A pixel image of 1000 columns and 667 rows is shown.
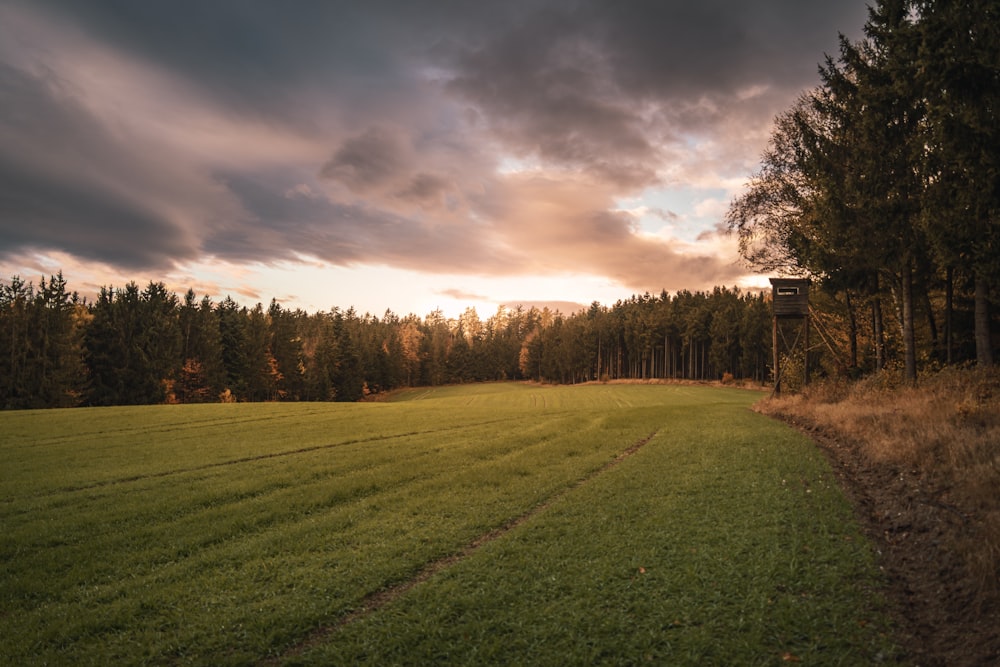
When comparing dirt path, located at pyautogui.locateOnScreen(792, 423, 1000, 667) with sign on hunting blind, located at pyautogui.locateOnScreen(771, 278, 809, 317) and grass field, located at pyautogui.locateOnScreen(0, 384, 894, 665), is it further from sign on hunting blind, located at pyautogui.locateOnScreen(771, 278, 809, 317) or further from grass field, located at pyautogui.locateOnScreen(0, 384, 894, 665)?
sign on hunting blind, located at pyautogui.locateOnScreen(771, 278, 809, 317)

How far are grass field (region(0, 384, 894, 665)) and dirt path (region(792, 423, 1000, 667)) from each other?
35 cm

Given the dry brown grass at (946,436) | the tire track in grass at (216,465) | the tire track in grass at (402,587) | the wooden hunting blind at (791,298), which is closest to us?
the tire track in grass at (402,587)

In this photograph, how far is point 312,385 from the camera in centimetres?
8206

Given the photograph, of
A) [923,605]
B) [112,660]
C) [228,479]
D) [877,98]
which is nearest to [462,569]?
[112,660]

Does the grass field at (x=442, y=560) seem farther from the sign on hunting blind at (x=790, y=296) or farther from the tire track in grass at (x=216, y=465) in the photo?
the sign on hunting blind at (x=790, y=296)

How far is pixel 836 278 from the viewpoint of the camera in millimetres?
24703

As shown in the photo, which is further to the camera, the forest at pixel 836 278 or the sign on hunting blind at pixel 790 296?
the sign on hunting blind at pixel 790 296

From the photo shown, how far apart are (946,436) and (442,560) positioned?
12198 millimetres

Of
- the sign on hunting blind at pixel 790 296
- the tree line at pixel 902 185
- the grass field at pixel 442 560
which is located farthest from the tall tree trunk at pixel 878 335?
the grass field at pixel 442 560

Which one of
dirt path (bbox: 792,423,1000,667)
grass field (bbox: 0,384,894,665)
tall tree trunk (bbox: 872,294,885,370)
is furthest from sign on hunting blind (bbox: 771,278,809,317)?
dirt path (bbox: 792,423,1000,667)

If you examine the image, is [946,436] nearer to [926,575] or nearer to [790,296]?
[926,575]

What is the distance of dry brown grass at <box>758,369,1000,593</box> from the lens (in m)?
7.47

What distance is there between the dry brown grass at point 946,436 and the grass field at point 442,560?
1.47 metres

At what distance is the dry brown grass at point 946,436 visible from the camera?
7470mm
